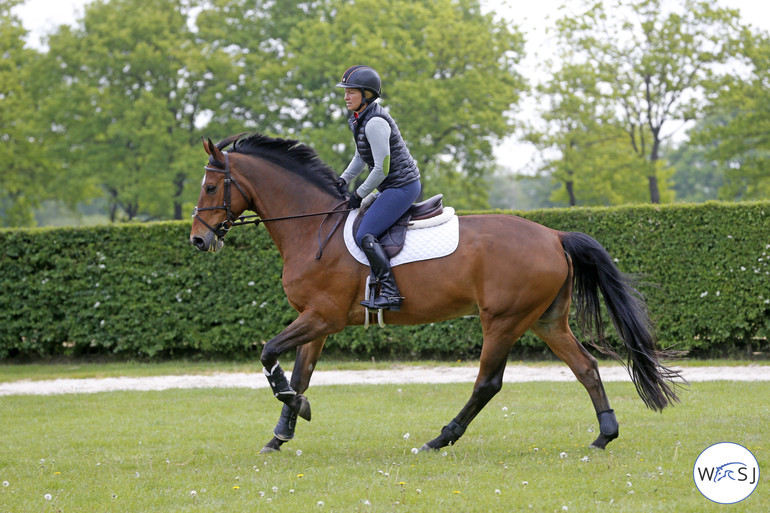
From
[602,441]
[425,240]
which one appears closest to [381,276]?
[425,240]

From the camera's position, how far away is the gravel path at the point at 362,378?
12.5 m

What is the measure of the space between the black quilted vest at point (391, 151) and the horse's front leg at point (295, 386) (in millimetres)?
1683

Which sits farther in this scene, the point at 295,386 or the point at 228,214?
the point at 295,386

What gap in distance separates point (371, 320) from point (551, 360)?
327 inches

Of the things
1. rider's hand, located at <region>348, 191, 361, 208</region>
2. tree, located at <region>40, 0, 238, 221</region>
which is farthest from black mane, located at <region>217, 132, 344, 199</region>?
tree, located at <region>40, 0, 238, 221</region>

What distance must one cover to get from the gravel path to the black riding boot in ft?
18.3

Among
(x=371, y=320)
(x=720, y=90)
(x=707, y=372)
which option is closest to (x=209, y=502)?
(x=371, y=320)

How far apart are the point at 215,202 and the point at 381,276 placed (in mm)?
1728

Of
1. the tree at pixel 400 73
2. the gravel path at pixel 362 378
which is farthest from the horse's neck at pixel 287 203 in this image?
the tree at pixel 400 73

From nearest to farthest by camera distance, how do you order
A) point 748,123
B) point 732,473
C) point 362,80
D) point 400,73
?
1. point 732,473
2. point 362,80
3. point 748,123
4. point 400,73

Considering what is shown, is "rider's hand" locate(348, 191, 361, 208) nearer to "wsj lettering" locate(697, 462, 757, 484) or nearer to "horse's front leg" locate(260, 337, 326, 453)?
"horse's front leg" locate(260, 337, 326, 453)

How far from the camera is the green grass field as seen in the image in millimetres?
5297

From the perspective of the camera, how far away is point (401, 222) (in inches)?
283

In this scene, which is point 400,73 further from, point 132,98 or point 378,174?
point 378,174
